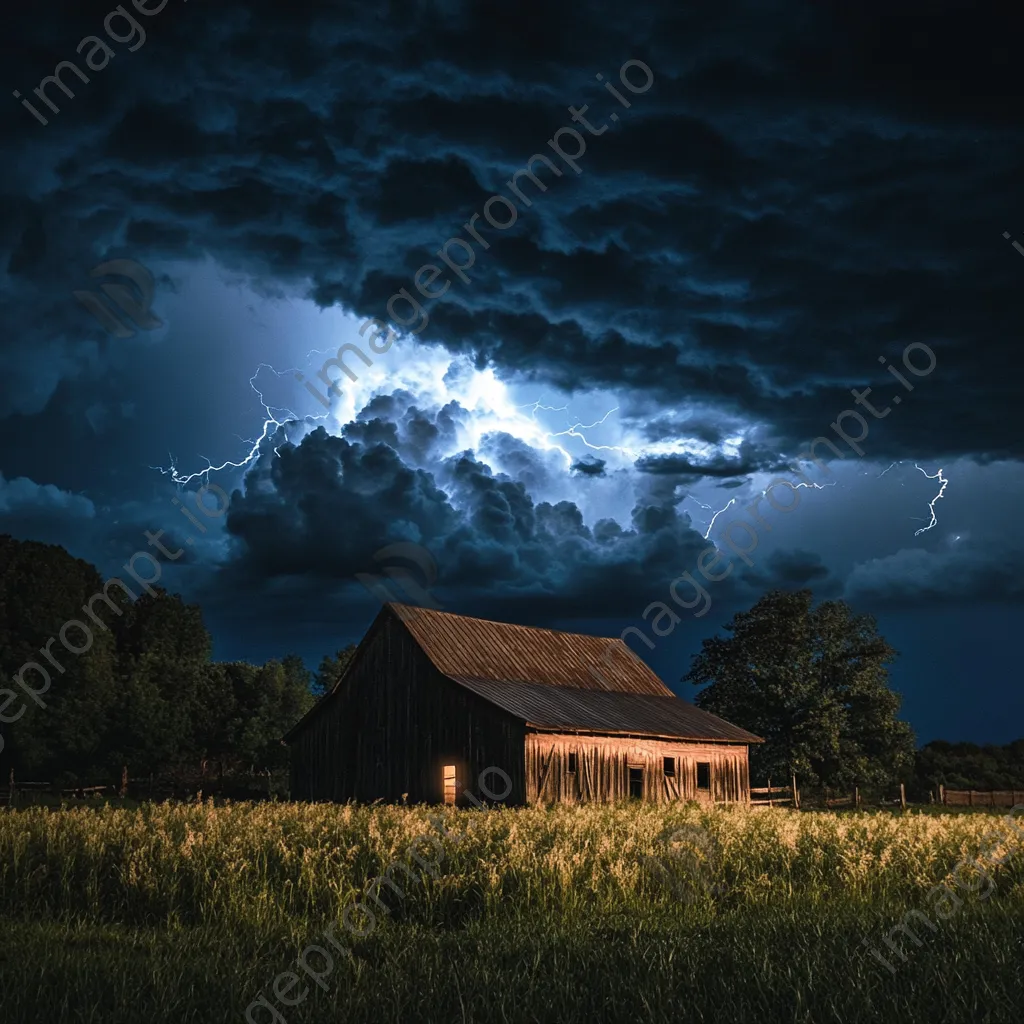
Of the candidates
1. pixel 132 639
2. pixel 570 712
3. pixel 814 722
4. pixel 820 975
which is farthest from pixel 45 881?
pixel 132 639

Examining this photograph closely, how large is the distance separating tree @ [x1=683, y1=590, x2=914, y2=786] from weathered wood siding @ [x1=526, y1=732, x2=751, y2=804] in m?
9.37

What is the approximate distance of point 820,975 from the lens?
7539 mm

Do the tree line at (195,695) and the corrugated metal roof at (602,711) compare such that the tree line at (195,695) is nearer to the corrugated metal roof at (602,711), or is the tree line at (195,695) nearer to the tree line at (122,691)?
the tree line at (122,691)

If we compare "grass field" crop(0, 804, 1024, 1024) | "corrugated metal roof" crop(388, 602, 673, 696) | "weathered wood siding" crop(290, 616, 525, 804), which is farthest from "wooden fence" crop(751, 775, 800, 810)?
"grass field" crop(0, 804, 1024, 1024)

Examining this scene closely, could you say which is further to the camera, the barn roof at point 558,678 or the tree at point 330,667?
the tree at point 330,667

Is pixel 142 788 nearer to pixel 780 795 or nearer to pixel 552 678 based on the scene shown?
pixel 552 678

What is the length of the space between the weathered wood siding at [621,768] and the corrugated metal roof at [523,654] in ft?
15.7

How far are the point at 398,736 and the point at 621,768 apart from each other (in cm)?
773

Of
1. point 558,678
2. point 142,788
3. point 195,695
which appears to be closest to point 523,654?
point 558,678

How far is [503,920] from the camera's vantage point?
35.3ft

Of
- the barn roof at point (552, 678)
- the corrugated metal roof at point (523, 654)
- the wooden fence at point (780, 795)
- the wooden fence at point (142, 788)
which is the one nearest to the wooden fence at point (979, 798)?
the wooden fence at point (780, 795)

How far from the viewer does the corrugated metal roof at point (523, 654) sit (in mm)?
38062

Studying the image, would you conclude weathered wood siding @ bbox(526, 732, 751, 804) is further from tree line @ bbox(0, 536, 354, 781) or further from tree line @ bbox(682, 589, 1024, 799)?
tree line @ bbox(0, 536, 354, 781)

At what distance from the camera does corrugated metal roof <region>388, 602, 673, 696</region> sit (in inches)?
1499
